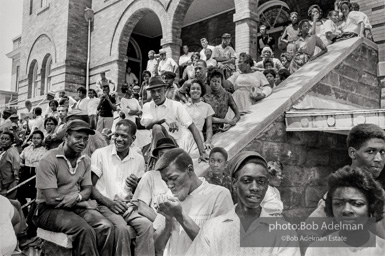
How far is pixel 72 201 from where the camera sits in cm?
317

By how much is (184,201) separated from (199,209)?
0.37 ft

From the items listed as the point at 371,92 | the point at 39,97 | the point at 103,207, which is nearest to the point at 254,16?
the point at 371,92

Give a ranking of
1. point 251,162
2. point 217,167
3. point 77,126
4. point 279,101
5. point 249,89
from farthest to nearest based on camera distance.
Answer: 1. point 249,89
2. point 279,101
3. point 217,167
4. point 77,126
5. point 251,162

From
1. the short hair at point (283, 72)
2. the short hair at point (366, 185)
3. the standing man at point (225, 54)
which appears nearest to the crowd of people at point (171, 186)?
the short hair at point (366, 185)

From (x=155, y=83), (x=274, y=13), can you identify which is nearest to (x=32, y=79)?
(x=274, y=13)

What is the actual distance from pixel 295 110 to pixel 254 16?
5.80 m

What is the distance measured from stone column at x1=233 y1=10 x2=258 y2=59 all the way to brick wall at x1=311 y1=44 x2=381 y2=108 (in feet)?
11.1

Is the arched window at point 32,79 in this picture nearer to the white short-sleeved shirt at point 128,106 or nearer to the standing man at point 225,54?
the standing man at point 225,54

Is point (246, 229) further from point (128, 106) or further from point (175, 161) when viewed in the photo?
point (128, 106)

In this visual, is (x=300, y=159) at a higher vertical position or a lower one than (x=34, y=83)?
lower

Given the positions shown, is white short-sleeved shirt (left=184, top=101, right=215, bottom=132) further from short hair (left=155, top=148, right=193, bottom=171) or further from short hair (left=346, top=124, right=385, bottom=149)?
short hair (left=346, top=124, right=385, bottom=149)

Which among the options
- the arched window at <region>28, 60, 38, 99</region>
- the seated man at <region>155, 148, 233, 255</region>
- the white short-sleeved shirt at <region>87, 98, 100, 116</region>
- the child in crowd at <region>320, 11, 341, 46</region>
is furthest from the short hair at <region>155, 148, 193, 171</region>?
the arched window at <region>28, 60, 38, 99</region>

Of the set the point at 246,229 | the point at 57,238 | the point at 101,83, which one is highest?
the point at 101,83

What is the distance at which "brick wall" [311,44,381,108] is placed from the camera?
20.8 feet
